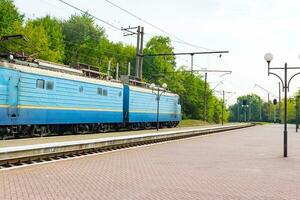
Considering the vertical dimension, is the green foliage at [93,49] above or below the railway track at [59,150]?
above

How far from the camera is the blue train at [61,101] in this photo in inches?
849

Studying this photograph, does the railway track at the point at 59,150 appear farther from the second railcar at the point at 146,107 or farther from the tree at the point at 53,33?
the tree at the point at 53,33

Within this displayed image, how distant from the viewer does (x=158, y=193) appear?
9.98m

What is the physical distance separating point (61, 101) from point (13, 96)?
4.51 meters

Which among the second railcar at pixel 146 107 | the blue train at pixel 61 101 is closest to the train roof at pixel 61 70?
the blue train at pixel 61 101

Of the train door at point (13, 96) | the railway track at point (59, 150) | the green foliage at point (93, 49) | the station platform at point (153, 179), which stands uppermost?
the green foliage at point (93, 49)

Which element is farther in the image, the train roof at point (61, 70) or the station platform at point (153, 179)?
the train roof at point (61, 70)

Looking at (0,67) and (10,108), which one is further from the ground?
(0,67)

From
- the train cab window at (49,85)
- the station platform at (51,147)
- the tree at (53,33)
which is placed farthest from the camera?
the tree at (53,33)

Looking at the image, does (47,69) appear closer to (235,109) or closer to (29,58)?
(29,58)

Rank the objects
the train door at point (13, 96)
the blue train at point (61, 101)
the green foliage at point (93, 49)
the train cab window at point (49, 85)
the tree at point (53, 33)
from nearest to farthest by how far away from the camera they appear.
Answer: the train door at point (13, 96), the blue train at point (61, 101), the train cab window at point (49, 85), the green foliage at point (93, 49), the tree at point (53, 33)

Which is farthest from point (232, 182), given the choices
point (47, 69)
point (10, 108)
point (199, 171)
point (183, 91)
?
point (183, 91)

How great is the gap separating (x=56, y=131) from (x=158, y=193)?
17.7 meters

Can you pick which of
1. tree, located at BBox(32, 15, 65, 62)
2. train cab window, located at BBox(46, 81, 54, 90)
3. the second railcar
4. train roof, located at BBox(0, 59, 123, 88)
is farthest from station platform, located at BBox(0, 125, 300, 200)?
tree, located at BBox(32, 15, 65, 62)
